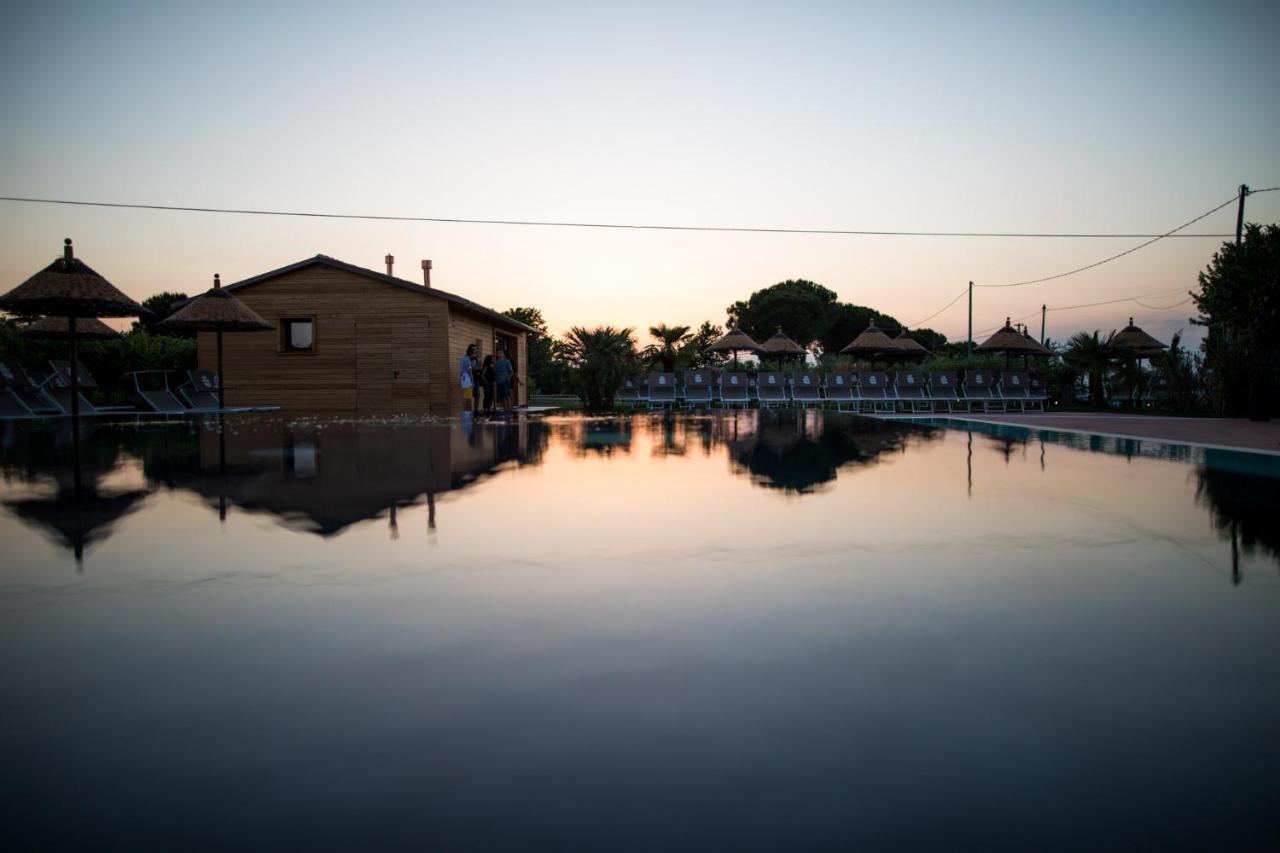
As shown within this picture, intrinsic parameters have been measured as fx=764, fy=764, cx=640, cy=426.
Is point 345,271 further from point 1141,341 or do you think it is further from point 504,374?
point 1141,341

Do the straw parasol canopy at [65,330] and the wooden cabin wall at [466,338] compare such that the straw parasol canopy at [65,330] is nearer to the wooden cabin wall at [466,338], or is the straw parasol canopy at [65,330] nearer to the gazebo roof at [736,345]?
the wooden cabin wall at [466,338]

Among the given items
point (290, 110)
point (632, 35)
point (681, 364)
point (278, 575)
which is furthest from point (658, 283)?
point (278, 575)

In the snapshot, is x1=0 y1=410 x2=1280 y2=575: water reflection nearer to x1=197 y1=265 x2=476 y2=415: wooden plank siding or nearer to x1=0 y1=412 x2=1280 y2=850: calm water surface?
x1=0 y1=412 x2=1280 y2=850: calm water surface

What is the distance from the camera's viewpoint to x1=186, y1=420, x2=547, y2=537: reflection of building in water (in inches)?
193

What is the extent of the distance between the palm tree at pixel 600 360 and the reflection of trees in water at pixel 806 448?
7369mm

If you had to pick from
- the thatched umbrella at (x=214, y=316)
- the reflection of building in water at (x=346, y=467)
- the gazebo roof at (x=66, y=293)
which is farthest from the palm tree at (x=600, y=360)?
the gazebo roof at (x=66, y=293)

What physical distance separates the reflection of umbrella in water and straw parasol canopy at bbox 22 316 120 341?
49.4ft

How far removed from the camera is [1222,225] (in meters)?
25.2

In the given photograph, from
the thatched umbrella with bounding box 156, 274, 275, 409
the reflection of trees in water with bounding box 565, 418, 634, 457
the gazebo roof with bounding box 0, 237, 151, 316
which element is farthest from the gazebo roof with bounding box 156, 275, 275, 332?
the reflection of trees in water with bounding box 565, 418, 634, 457

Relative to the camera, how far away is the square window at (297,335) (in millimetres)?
20703

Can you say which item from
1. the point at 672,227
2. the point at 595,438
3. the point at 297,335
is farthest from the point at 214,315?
the point at 672,227

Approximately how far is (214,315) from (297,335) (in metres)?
5.28

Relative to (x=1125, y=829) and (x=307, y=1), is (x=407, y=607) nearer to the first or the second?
(x=1125, y=829)

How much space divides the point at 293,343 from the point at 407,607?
2113cm
